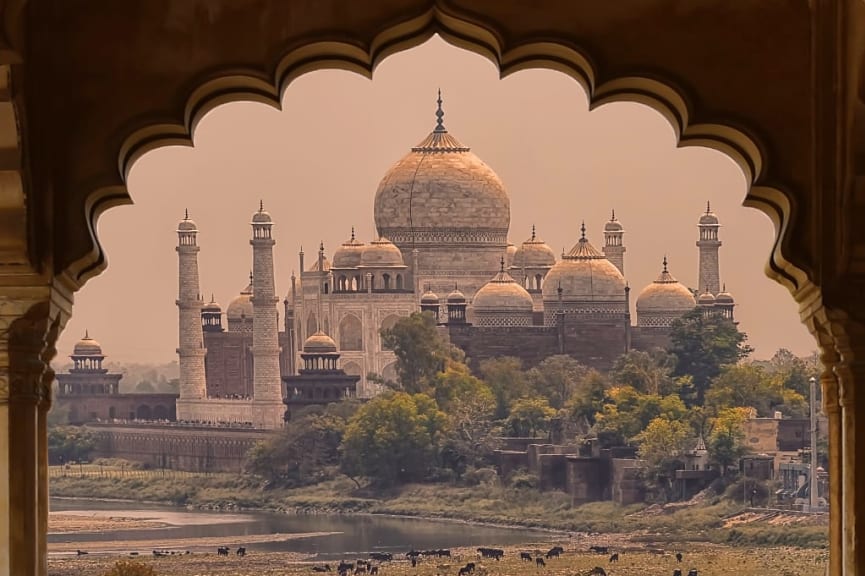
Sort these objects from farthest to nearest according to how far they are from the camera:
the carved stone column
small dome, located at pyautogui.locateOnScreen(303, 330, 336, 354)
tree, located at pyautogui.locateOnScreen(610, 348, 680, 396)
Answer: small dome, located at pyautogui.locateOnScreen(303, 330, 336, 354), tree, located at pyautogui.locateOnScreen(610, 348, 680, 396), the carved stone column

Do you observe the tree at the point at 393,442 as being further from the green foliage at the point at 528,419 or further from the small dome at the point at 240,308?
the small dome at the point at 240,308

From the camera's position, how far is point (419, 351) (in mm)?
39125

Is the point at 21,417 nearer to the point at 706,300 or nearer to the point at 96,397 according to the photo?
the point at 706,300

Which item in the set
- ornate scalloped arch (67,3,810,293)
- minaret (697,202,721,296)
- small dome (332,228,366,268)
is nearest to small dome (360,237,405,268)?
small dome (332,228,366,268)

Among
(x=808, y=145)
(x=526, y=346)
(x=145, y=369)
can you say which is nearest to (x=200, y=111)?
(x=808, y=145)

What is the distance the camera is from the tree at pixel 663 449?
1265 inches

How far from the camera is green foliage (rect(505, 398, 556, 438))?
36281 millimetres

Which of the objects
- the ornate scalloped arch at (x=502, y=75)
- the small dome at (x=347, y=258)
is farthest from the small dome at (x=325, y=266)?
the ornate scalloped arch at (x=502, y=75)

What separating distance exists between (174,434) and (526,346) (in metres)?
5.68

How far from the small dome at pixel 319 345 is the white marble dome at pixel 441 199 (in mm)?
3226

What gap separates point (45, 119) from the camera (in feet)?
10.2

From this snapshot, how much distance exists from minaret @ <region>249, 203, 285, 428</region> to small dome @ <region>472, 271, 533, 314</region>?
3.45m

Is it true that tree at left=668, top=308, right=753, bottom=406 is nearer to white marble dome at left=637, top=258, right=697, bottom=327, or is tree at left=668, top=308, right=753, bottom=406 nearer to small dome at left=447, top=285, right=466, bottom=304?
white marble dome at left=637, top=258, right=697, bottom=327

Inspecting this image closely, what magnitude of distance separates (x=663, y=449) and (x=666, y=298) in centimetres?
791
